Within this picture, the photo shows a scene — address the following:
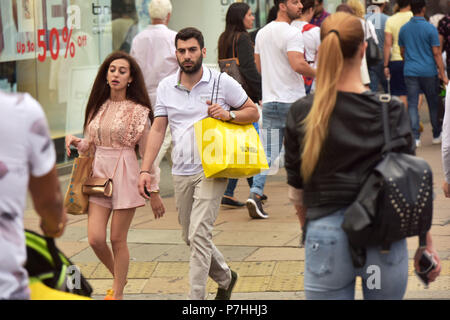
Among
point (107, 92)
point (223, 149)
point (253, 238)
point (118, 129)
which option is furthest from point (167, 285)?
point (253, 238)

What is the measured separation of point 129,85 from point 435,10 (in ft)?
55.6

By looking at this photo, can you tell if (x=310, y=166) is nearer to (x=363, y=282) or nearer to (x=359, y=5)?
(x=363, y=282)

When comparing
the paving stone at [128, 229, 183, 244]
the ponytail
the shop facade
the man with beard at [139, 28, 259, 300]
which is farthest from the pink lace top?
the shop facade

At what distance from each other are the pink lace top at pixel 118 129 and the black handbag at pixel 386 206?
8.82ft

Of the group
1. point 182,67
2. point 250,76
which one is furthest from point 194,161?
point 250,76

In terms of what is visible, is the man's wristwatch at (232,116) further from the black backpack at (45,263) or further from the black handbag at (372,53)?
the black backpack at (45,263)

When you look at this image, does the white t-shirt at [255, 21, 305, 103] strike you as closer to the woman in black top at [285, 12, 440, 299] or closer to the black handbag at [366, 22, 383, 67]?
the black handbag at [366, 22, 383, 67]

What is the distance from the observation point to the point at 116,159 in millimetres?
6184

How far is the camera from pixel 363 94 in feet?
12.2

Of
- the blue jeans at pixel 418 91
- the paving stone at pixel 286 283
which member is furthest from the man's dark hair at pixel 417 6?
the paving stone at pixel 286 283

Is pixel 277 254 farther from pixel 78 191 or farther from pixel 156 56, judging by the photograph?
pixel 156 56

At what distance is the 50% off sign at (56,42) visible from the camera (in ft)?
37.5

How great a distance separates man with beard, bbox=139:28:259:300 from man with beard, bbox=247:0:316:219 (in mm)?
2790

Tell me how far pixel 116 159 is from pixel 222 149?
835 mm
